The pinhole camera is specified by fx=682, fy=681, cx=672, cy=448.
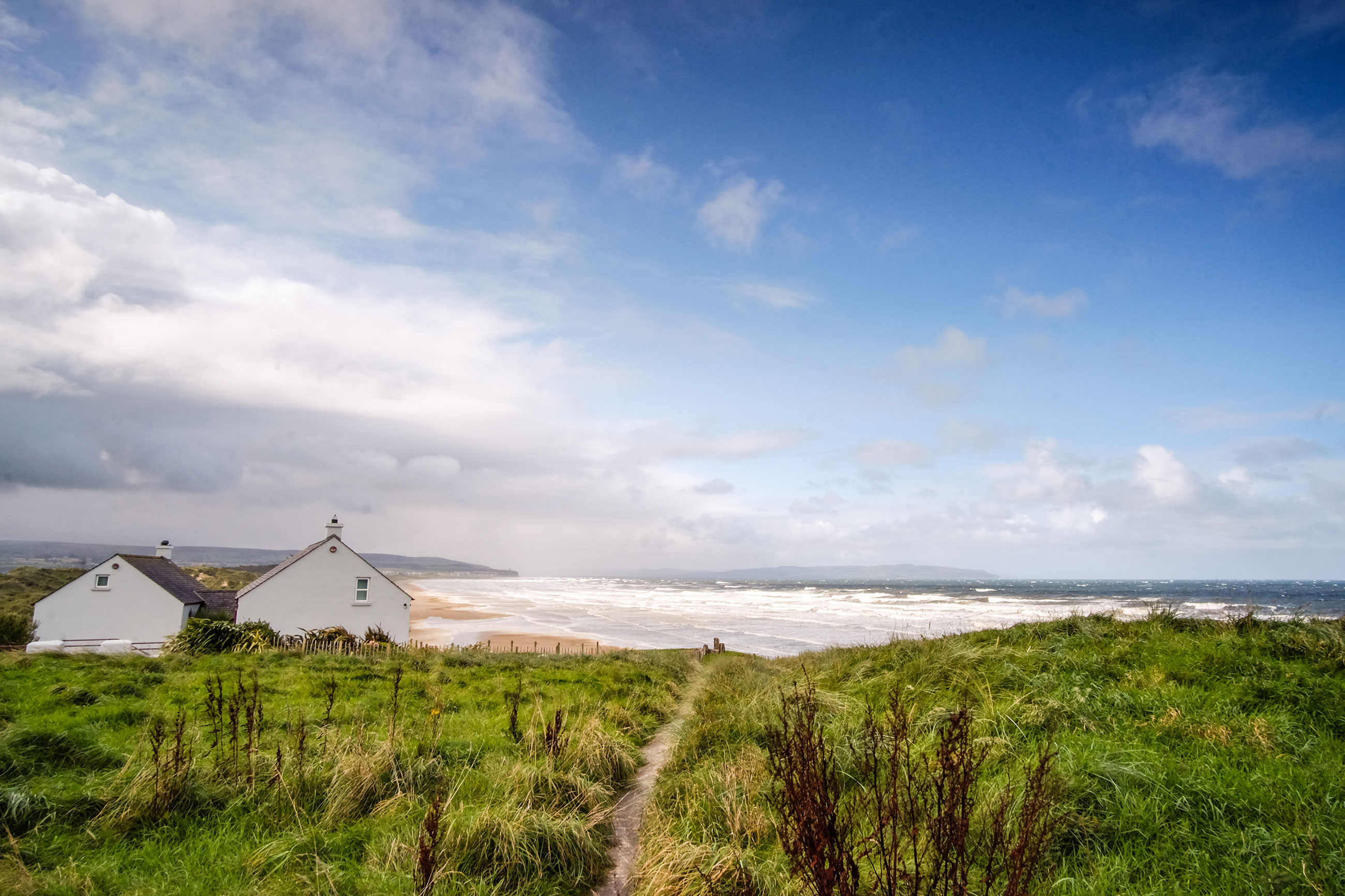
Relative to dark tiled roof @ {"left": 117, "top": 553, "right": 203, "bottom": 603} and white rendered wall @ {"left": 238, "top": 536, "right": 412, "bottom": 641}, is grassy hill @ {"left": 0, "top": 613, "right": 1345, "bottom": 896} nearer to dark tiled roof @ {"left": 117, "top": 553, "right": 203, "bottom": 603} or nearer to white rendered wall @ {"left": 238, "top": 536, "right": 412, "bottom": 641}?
white rendered wall @ {"left": 238, "top": 536, "right": 412, "bottom": 641}

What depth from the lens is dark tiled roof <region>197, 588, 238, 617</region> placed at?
113 ft

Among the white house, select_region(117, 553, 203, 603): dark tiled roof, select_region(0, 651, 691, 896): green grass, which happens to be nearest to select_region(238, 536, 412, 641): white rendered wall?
the white house

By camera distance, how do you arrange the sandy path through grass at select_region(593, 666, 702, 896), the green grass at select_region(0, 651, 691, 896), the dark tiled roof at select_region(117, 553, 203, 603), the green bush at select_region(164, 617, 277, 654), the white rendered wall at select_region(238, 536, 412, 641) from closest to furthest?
the green grass at select_region(0, 651, 691, 896), the sandy path through grass at select_region(593, 666, 702, 896), the green bush at select_region(164, 617, 277, 654), the white rendered wall at select_region(238, 536, 412, 641), the dark tiled roof at select_region(117, 553, 203, 603)

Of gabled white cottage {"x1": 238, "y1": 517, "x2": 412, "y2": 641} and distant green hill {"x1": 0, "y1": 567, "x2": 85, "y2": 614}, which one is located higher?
gabled white cottage {"x1": 238, "y1": 517, "x2": 412, "y2": 641}

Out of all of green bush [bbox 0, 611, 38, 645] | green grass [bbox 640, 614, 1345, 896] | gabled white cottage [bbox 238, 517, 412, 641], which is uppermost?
green grass [bbox 640, 614, 1345, 896]

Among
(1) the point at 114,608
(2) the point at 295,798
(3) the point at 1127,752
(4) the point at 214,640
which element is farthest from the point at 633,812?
(1) the point at 114,608

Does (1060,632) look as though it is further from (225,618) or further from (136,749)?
(225,618)

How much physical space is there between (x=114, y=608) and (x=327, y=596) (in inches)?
349

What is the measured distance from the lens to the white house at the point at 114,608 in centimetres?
2972

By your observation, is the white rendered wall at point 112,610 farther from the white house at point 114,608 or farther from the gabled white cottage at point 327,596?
the gabled white cottage at point 327,596

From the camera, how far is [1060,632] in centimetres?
1227

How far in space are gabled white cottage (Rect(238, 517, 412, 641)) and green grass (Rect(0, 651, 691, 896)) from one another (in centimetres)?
2040

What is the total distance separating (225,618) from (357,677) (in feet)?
74.6

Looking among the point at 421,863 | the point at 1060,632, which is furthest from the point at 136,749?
the point at 1060,632
